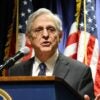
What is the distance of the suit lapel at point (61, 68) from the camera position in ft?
7.80

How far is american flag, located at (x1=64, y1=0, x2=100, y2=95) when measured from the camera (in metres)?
3.42

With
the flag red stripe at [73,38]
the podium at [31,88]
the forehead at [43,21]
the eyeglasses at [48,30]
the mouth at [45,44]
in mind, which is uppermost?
the forehead at [43,21]

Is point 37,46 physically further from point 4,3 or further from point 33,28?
point 4,3

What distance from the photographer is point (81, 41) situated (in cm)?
350

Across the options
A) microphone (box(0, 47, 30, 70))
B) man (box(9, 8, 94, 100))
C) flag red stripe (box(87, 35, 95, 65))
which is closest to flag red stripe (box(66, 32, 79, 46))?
flag red stripe (box(87, 35, 95, 65))

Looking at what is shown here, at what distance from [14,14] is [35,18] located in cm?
119

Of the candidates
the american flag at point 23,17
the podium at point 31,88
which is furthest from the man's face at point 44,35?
the american flag at point 23,17

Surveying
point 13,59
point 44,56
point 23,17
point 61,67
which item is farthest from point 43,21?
point 23,17

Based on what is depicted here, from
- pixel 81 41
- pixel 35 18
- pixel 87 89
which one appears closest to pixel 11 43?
pixel 81 41

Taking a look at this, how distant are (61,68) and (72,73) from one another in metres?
0.08

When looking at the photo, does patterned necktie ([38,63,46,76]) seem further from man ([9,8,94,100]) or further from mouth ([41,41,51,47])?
mouth ([41,41,51,47])

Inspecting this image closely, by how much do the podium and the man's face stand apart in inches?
33.4

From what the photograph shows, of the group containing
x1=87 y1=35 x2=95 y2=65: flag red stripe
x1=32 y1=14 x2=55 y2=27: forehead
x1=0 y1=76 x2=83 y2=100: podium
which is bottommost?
x1=87 y1=35 x2=95 y2=65: flag red stripe

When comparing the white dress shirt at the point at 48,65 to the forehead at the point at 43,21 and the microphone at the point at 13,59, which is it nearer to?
the forehead at the point at 43,21
